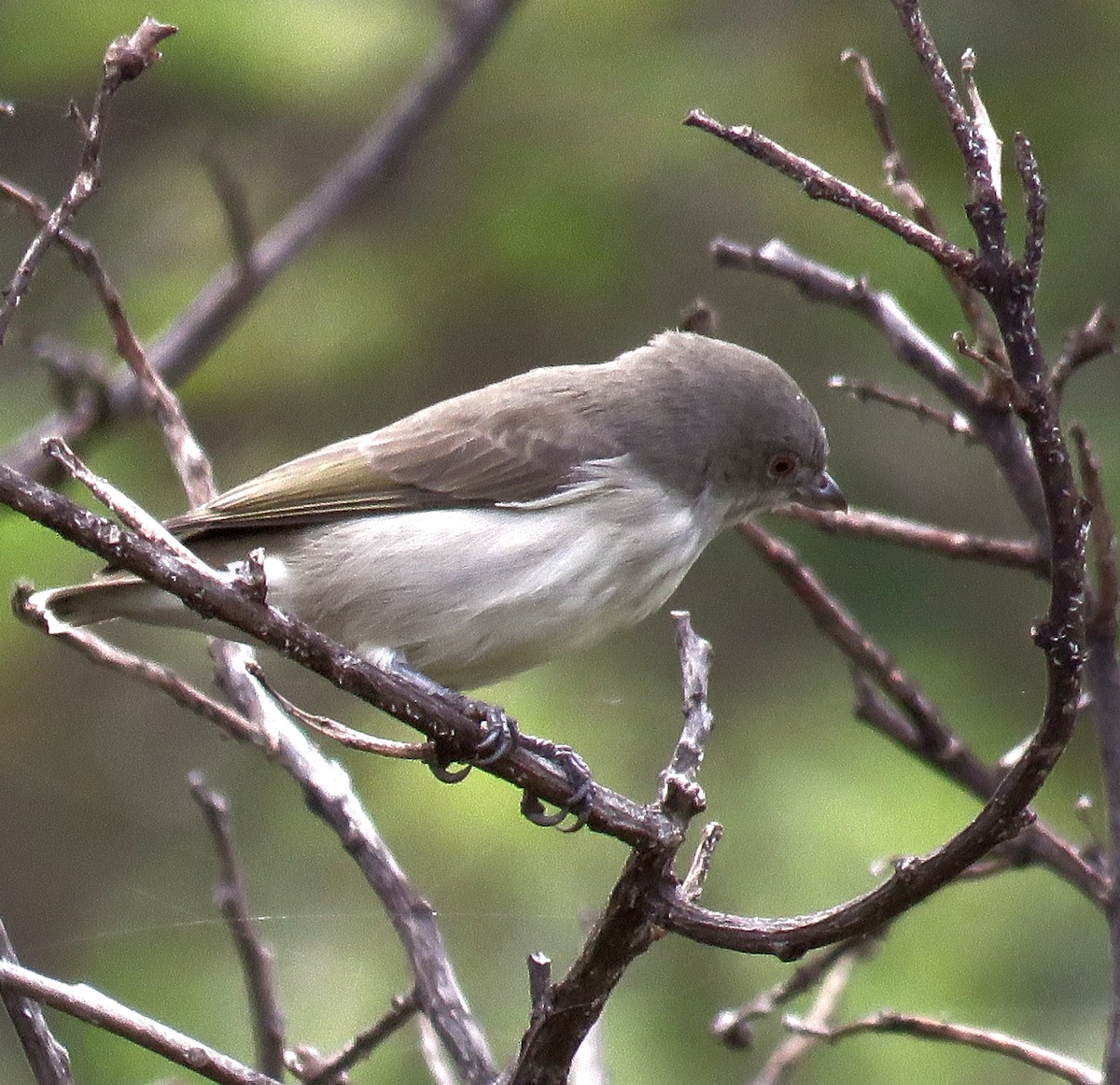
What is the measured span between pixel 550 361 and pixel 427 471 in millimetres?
2938

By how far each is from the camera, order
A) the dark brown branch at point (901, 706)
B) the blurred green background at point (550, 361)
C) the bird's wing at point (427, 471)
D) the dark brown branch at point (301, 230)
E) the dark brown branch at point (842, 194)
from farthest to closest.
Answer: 1. the blurred green background at point (550, 361)
2. the dark brown branch at point (301, 230)
3. the bird's wing at point (427, 471)
4. the dark brown branch at point (901, 706)
5. the dark brown branch at point (842, 194)

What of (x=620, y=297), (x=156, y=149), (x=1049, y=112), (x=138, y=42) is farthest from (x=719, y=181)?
(x=138, y=42)

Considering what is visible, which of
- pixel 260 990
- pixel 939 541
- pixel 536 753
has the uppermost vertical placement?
pixel 939 541

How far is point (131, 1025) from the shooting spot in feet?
7.75

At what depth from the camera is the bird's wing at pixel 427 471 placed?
4074 mm

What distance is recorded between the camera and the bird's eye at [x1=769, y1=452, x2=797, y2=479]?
4445mm

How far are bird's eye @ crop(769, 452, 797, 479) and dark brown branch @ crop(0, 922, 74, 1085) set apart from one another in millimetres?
2535

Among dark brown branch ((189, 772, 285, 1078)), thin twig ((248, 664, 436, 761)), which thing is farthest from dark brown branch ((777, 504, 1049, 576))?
dark brown branch ((189, 772, 285, 1078))

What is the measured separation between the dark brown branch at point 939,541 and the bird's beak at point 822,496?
0.49m

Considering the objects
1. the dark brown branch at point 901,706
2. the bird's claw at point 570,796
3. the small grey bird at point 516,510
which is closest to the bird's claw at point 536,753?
the bird's claw at point 570,796

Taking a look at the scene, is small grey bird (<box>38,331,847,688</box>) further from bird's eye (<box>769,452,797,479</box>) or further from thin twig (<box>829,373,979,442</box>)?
thin twig (<box>829,373,979,442</box>)

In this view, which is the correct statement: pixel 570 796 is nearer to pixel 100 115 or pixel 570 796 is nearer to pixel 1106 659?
pixel 1106 659

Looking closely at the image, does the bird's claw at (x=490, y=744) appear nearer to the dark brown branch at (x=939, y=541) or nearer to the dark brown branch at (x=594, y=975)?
the dark brown branch at (x=594, y=975)

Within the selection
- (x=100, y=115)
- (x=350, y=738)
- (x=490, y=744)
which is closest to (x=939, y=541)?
(x=490, y=744)
